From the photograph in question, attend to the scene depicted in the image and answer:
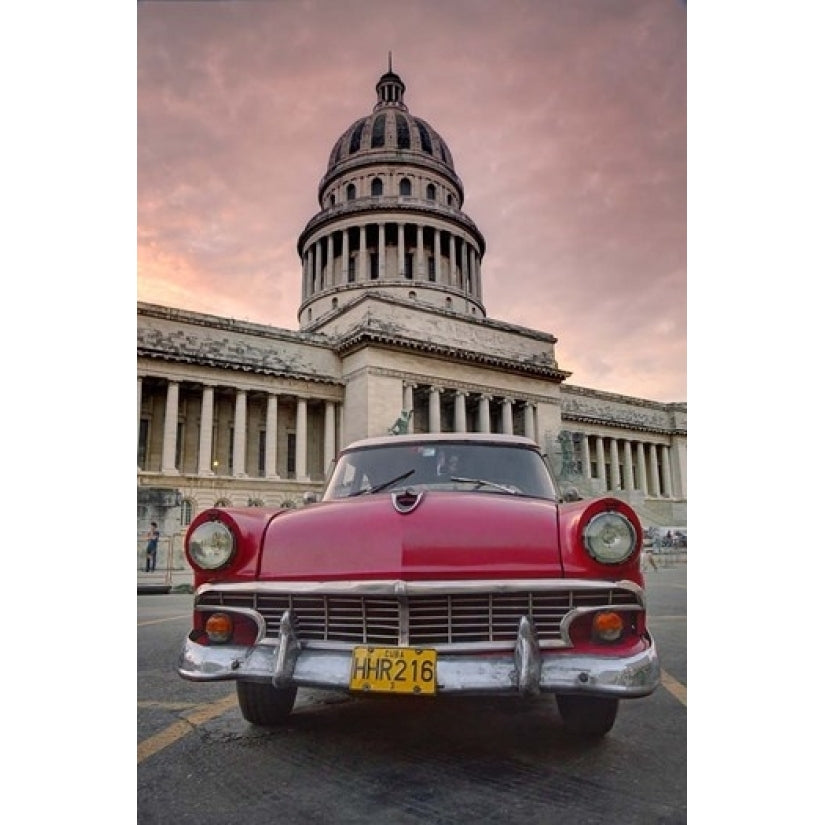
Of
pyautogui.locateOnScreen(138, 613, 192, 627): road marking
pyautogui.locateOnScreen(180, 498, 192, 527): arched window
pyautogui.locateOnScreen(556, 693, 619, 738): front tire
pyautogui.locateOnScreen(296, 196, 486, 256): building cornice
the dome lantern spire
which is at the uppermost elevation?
pyautogui.locateOnScreen(296, 196, 486, 256): building cornice

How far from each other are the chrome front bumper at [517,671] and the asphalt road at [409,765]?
292mm

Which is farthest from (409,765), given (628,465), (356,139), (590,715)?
(356,139)

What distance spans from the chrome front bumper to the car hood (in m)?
0.24

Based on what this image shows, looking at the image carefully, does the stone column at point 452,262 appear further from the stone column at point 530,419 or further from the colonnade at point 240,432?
the colonnade at point 240,432

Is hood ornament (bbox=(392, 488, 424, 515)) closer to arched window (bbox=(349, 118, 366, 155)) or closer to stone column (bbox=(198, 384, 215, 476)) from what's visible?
stone column (bbox=(198, 384, 215, 476))

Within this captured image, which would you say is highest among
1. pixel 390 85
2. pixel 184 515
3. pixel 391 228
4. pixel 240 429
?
pixel 391 228

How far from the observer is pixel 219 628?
253 centimetres

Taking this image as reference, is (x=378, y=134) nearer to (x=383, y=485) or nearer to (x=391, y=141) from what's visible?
(x=391, y=141)

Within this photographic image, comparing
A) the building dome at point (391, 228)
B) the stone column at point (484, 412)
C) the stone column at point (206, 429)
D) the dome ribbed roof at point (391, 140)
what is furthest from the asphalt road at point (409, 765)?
the dome ribbed roof at point (391, 140)

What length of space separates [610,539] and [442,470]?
119 cm

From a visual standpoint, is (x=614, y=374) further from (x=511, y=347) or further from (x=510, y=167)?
(x=511, y=347)

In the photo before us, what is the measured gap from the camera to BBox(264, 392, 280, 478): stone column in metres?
25.7

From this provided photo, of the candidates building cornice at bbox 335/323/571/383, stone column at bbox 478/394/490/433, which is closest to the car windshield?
building cornice at bbox 335/323/571/383
